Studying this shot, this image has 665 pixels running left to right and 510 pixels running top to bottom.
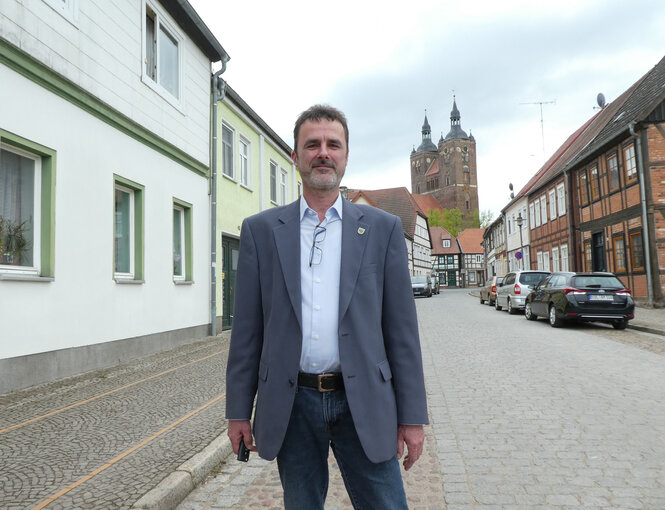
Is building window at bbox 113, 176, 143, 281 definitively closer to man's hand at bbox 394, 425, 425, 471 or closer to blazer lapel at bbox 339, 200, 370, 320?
blazer lapel at bbox 339, 200, 370, 320

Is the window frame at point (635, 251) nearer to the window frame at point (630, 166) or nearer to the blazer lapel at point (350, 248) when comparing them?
the window frame at point (630, 166)

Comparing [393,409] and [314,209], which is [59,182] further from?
[393,409]

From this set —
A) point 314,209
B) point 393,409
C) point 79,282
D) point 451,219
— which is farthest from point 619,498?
point 451,219

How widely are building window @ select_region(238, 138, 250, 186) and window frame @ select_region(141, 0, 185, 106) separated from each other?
4.36m

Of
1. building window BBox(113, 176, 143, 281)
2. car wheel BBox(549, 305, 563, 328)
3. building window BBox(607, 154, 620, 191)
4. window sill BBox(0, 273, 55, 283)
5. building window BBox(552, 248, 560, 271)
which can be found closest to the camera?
window sill BBox(0, 273, 55, 283)

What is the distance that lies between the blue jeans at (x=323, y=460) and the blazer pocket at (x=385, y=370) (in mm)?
166

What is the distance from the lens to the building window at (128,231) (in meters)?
9.30

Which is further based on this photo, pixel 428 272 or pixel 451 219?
pixel 451 219

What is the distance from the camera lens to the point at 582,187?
86.6 ft

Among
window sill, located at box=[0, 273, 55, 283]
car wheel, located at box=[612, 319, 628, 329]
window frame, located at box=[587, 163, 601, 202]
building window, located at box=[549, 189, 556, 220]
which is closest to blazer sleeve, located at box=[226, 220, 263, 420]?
window sill, located at box=[0, 273, 55, 283]

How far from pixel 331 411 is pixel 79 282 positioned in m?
6.82

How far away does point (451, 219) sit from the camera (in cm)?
10094

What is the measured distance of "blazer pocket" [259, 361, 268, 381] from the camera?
2025 millimetres

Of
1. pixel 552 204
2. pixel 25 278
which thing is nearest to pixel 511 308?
pixel 552 204
